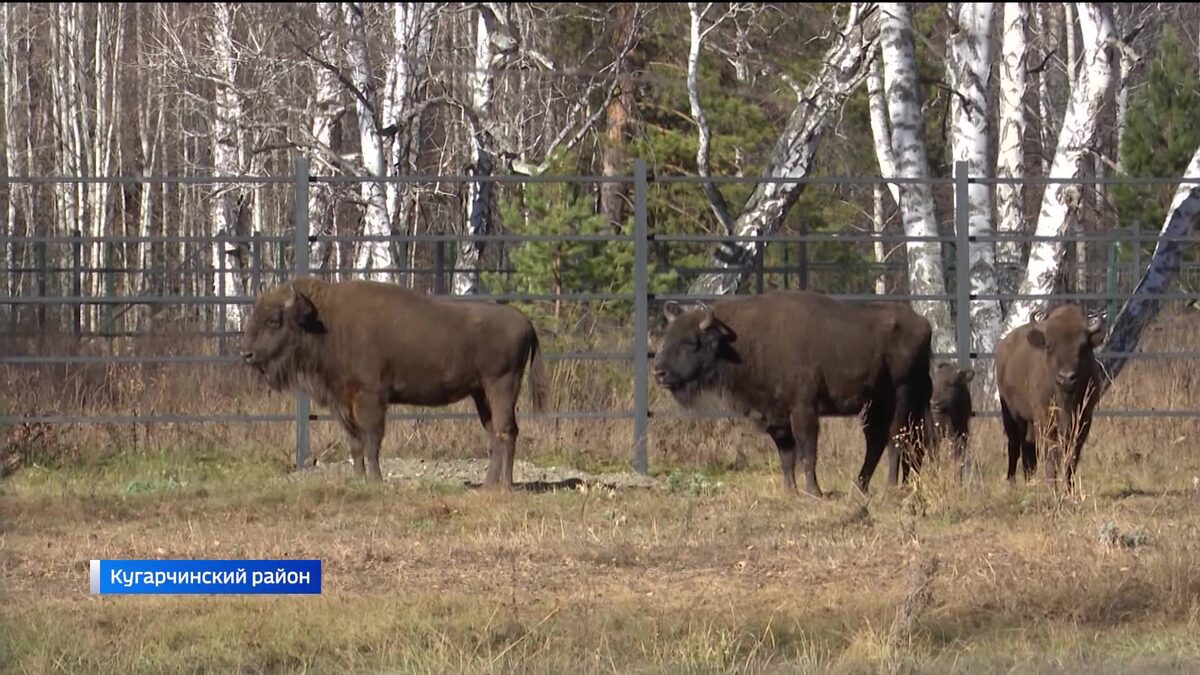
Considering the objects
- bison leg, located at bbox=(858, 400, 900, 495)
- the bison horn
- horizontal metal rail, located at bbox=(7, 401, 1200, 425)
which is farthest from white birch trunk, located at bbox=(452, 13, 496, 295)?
bison leg, located at bbox=(858, 400, 900, 495)

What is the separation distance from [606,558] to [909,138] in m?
8.37

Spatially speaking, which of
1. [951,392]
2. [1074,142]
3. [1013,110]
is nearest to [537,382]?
[951,392]

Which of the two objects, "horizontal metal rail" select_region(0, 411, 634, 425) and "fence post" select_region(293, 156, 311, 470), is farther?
"fence post" select_region(293, 156, 311, 470)

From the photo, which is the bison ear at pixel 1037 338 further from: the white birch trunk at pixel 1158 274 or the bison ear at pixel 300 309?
the bison ear at pixel 300 309

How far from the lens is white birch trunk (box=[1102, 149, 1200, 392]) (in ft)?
54.7

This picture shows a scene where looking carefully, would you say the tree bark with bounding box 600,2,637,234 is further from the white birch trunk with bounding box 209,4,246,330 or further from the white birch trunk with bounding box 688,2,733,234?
the white birch trunk with bounding box 209,4,246,330

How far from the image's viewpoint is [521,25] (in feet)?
84.3

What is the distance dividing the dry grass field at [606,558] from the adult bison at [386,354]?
583mm

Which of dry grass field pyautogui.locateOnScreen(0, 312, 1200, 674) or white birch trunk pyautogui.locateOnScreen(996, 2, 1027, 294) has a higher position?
white birch trunk pyautogui.locateOnScreen(996, 2, 1027, 294)

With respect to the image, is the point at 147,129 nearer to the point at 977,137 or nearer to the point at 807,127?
the point at 807,127

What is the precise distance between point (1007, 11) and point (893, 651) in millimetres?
12987

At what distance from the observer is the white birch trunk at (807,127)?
65.4 ft

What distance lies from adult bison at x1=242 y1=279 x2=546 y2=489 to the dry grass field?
58 centimetres

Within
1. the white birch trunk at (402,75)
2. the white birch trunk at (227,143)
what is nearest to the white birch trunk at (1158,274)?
the white birch trunk at (402,75)
